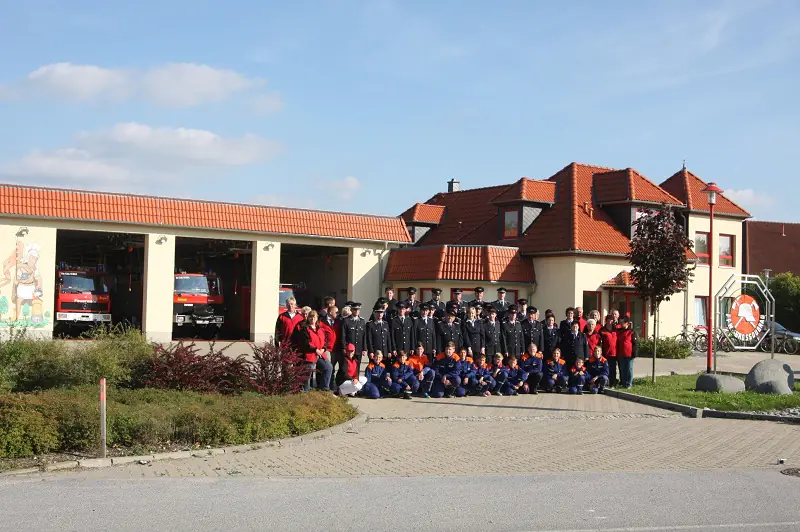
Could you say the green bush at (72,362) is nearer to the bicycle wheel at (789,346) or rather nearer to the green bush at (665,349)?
the green bush at (665,349)

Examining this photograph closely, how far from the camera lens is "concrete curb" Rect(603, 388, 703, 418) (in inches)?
634

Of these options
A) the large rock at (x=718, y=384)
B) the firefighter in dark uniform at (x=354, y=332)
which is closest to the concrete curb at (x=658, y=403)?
the large rock at (x=718, y=384)

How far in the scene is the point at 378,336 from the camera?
57.7 feet

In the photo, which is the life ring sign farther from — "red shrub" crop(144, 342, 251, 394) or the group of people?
"red shrub" crop(144, 342, 251, 394)

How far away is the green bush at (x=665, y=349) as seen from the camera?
31.2m

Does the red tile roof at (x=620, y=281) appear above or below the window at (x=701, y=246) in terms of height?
below

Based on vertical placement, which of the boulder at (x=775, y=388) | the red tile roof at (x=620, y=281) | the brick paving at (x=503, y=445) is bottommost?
the brick paving at (x=503, y=445)

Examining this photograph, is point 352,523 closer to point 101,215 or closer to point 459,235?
point 101,215

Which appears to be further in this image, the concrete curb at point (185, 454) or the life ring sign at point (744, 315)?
the life ring sign at point (744, 315)

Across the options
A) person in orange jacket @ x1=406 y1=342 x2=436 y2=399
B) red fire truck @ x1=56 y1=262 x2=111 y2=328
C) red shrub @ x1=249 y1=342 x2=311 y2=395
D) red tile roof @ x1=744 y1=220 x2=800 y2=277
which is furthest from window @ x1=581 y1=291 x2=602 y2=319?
red tile roof @ x1=744 y1=220 x2=800 y2=277

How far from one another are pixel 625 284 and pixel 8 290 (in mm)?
21318

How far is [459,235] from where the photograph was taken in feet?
137

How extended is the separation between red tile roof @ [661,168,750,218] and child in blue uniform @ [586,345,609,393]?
824 inches

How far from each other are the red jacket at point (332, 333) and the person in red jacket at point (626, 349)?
6.27m
